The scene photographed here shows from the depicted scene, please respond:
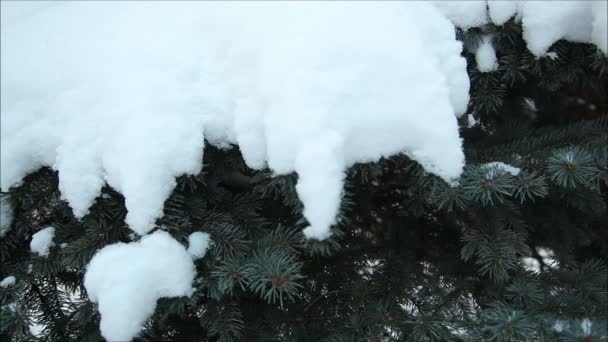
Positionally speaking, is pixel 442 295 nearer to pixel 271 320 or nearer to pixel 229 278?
pixel 271 320

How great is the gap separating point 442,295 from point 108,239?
0.89 metres

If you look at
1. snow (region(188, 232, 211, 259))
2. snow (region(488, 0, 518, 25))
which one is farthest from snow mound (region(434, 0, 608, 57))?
snow (region(188, 232, 211, 259))

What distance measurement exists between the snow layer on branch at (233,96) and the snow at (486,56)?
0.55 feet

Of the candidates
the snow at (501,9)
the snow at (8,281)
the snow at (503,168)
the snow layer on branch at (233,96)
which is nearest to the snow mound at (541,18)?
the snow at (501,9)

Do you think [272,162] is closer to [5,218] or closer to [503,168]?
[503,168]

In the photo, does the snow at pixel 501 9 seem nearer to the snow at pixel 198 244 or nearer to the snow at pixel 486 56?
the snow at pixel 486 56

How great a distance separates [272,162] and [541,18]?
766 mm

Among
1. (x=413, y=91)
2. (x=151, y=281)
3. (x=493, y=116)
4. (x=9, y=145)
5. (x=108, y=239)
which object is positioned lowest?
(x=151, y=281)

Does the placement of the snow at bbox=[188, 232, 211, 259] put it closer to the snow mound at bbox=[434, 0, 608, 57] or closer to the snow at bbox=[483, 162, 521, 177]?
the snow at bbox=[483, 162, 521, 177]

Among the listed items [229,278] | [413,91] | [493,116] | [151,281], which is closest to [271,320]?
[229,278]

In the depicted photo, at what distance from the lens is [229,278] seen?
1053 mm

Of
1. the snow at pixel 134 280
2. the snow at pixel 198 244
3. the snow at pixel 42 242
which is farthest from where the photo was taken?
the snow at pixel 42 242

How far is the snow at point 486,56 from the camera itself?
1.28 m

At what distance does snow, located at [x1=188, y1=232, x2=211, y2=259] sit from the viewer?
1.11 m
